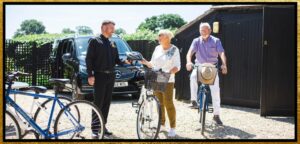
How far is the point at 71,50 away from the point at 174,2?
179 inches

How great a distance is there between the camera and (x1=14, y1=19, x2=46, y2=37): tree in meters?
6.50

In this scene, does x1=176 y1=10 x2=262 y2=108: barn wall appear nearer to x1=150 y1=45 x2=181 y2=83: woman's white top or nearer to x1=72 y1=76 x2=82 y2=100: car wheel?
x1=72 y1=76 x2=82 y2=100: car wheel

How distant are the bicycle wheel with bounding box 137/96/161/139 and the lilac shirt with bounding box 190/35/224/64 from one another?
1.61 metres

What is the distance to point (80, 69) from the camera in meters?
8.79

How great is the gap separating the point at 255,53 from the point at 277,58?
0.94 m

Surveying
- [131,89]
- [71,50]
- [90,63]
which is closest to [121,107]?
[131,89]

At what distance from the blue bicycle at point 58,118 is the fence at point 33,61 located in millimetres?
2476

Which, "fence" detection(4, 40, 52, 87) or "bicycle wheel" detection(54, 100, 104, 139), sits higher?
"fence" detection(4, 40, 52, 87)

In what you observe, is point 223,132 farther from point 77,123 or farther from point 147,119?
point 77,123

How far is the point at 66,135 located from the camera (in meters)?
5.51

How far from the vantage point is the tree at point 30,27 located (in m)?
6.50

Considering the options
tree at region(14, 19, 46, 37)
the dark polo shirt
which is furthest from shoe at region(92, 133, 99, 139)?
tree at region(14, 19, 46, 37)

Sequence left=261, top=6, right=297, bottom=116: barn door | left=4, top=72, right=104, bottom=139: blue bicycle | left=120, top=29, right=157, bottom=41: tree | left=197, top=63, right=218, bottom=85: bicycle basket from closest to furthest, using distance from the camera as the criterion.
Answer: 1. left=4, top=72, right=104, bottom=139: blue bicycle
2. left=197, top=63, right=218, bottom=85: bicycle basket
3. left=261, top=6, right=297, bottom=116: barn door
4. left=120, top=29, right=157, bottom=41: tree

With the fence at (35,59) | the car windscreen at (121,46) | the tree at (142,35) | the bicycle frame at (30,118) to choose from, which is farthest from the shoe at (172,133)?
the tree at (142,35)
